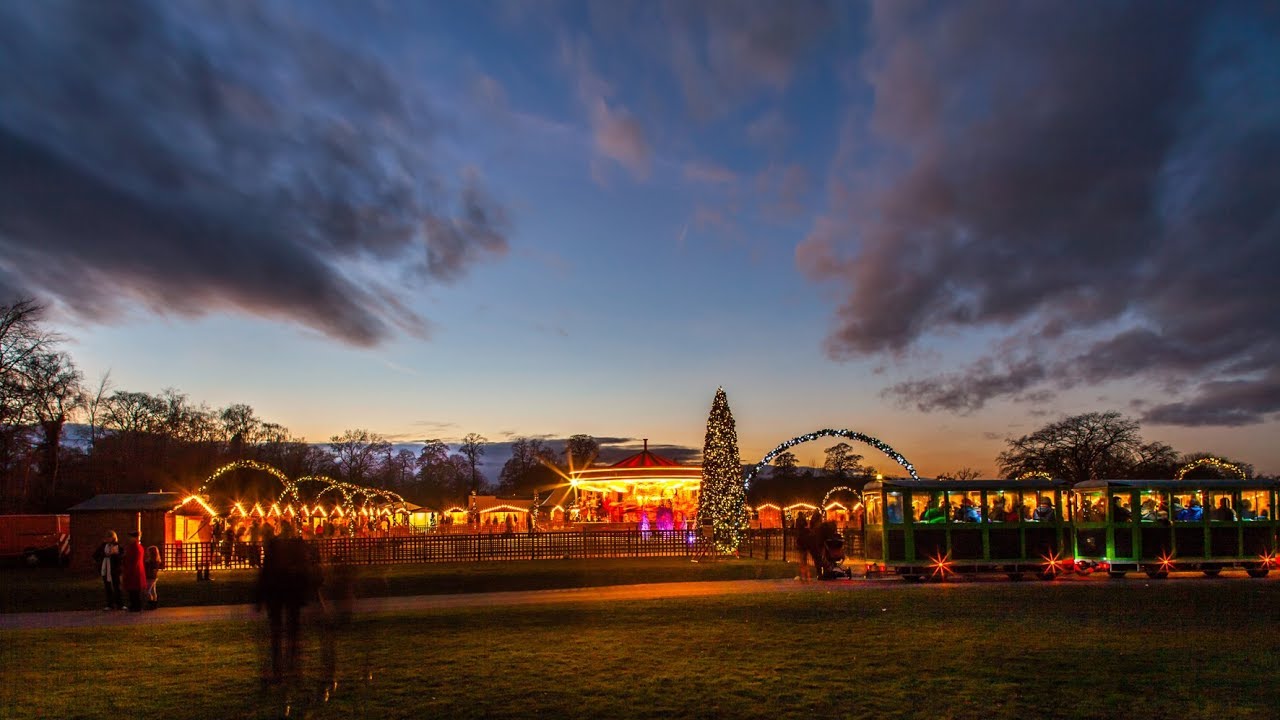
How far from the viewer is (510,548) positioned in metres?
33.7

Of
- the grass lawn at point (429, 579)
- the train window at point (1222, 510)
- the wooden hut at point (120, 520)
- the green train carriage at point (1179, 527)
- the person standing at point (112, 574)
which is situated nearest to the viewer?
the person standing at point (112, 574)

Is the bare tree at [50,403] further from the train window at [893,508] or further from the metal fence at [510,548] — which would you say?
the train window at [893,508]

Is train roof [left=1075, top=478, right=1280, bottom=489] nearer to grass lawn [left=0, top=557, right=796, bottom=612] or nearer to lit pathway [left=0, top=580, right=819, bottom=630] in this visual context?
lit pathway [left=0, top=580, right=819, bottom=630]

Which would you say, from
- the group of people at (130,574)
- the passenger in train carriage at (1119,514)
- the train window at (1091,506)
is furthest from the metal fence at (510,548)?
the group of people at (130,574)

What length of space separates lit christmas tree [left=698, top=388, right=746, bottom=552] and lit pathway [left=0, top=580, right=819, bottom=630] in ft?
40.8

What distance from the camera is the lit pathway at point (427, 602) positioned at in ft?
54.7

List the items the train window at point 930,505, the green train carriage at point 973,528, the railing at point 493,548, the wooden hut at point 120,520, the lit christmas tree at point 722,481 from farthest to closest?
the lit christmas tree at point 722,481, the railing at point 493,548, the wooden hut at point 120,520, the train window at point 930,505, the green train carriage at point 973,528

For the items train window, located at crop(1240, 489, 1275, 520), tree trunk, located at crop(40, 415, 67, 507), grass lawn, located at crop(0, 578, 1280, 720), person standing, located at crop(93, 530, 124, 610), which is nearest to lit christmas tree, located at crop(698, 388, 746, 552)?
train window, located at crop(1240, 489, 1275, 520)

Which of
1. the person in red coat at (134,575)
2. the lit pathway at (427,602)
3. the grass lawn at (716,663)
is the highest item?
the person in red coat at (134,575)

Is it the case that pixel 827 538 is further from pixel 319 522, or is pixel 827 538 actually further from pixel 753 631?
pixel 319 522

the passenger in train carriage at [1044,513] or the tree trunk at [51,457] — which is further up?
the tree trunk at [51,457]

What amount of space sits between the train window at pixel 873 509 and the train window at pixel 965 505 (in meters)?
1.67

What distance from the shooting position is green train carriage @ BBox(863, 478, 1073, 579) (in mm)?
22141

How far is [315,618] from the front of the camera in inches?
375
